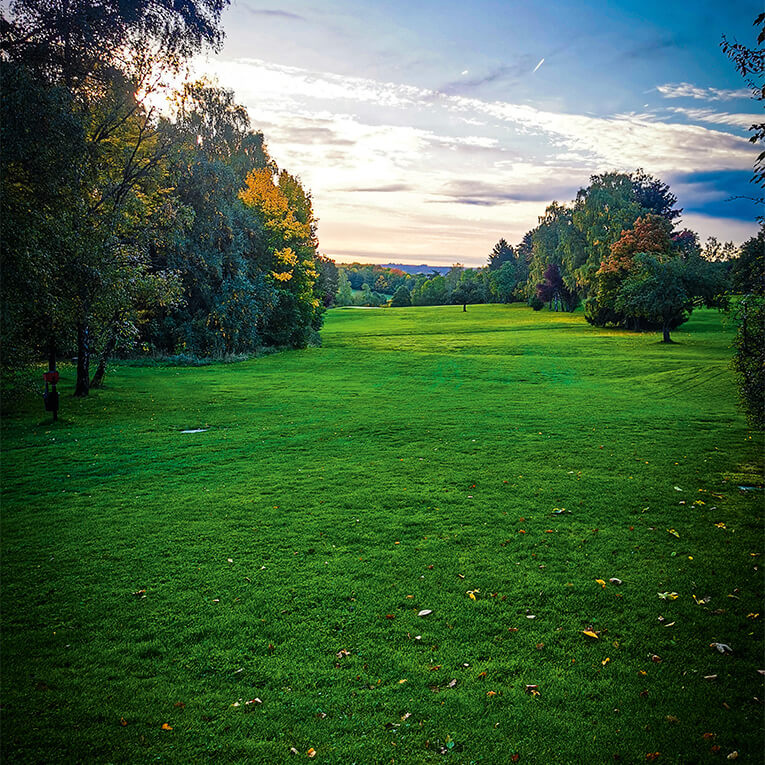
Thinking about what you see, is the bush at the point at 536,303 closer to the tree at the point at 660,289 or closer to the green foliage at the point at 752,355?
the tree at the point at 660,289

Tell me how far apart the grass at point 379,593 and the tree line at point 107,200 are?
4398 millimetres

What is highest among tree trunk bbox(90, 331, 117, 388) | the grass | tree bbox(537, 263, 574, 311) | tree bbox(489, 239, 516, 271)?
tree bbox(489, 239, 516, 271)

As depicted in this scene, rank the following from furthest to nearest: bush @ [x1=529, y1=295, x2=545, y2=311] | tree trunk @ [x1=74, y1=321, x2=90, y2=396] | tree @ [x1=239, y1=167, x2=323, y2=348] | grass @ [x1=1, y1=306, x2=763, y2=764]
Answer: bush @ [x1=529, y1=295, x2=545, y2=311], tree @ [x1=239, y1=167, x2=323, y2=348], tree trunk @ [x1=74, y1=321, x2=90, y2=396], grass @ [x1=1, y1=306, x2=763, y2=764]

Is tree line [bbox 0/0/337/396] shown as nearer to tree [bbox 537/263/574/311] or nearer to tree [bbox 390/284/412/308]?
tree [bbox 537/263/574/311]

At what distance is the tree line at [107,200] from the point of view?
9609 mm

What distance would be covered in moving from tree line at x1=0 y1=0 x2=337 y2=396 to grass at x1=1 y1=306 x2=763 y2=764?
4398 mm

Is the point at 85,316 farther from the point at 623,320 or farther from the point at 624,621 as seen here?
the point at 623,320

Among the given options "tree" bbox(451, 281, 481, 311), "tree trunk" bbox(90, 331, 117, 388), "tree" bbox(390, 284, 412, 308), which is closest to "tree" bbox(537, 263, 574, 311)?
"tree" bbox(451, 281, 481, 311)

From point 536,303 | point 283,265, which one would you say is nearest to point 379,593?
point 283,265

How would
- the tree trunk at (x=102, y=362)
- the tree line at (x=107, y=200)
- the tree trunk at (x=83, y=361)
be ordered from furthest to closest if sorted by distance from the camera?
the tree trunk at (x=102, y=362) < the tree trunk at (x=83, y=361) < the tree line at (x=107, y=200)

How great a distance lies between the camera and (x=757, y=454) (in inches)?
493

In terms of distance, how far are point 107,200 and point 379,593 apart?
1969 centimetres

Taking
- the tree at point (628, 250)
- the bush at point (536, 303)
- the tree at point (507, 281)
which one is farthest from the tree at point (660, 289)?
the tree at point (507, 281)

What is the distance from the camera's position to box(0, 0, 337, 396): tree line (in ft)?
31.5
